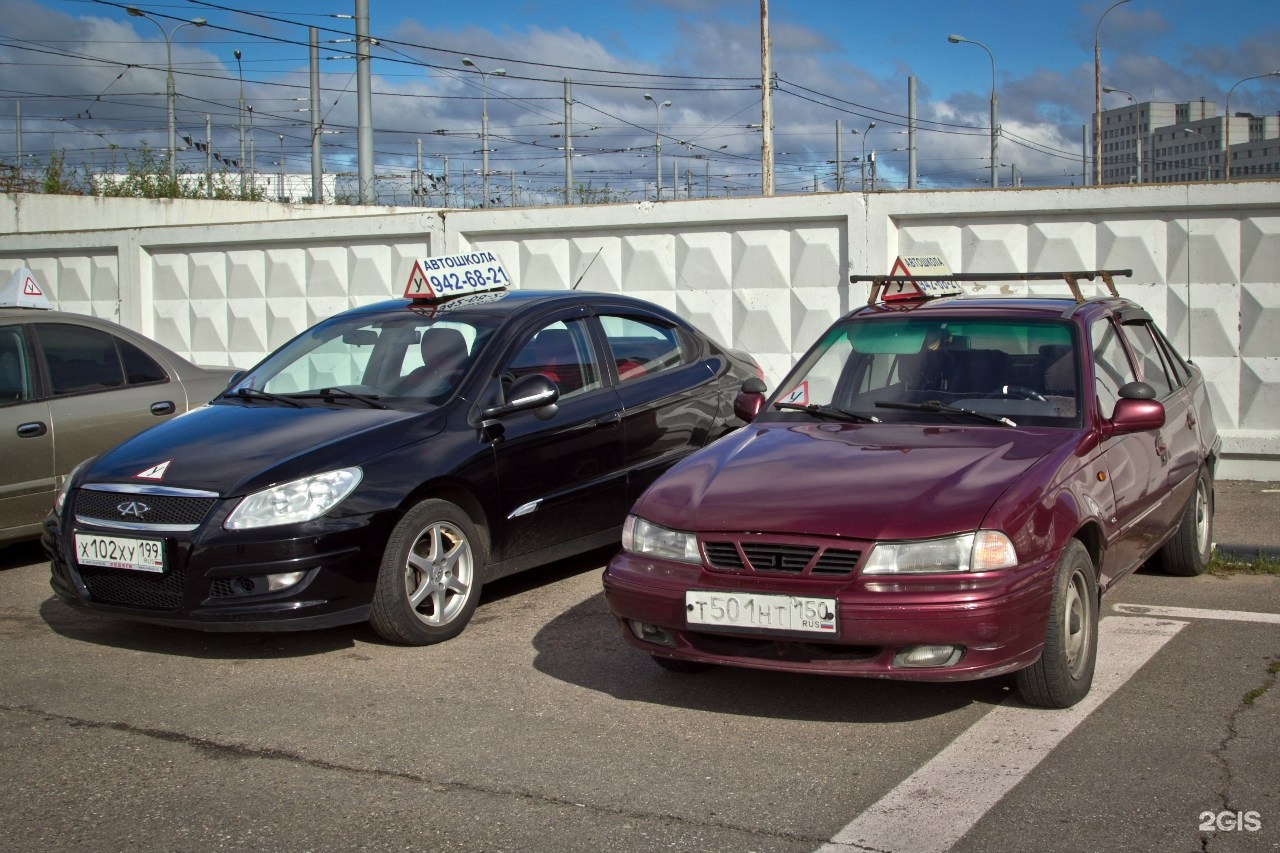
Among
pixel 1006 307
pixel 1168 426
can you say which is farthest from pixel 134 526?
pixel 1168 426

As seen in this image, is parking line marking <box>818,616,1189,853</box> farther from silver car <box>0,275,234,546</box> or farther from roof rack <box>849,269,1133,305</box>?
silver car <box>0,275,234,546</box>

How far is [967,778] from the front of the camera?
407cm

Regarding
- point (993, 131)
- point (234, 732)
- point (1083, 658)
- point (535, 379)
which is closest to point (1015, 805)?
point (1083, 658)

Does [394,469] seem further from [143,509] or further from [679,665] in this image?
[679,665]

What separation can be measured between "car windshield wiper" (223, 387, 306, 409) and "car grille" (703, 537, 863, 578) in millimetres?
2695

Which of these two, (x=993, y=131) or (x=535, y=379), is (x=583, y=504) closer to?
(x=535, y=379)

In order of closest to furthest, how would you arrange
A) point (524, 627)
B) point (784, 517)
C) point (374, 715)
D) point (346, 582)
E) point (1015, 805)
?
point (1015, 805)
point (784, 517)
point (374, 715)
point (346, 582)
point (524, 627)

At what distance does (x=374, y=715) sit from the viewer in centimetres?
486

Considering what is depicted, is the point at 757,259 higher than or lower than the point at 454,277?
higher

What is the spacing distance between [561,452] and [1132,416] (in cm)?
275

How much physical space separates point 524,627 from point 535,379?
119 centimetres

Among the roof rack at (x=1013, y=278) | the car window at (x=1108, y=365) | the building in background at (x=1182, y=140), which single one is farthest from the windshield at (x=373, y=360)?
the building in background at (x=1182, y=140)

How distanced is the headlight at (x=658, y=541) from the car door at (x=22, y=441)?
4284 millimetres

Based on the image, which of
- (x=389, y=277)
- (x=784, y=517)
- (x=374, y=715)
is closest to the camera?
(x=784, y=517)
